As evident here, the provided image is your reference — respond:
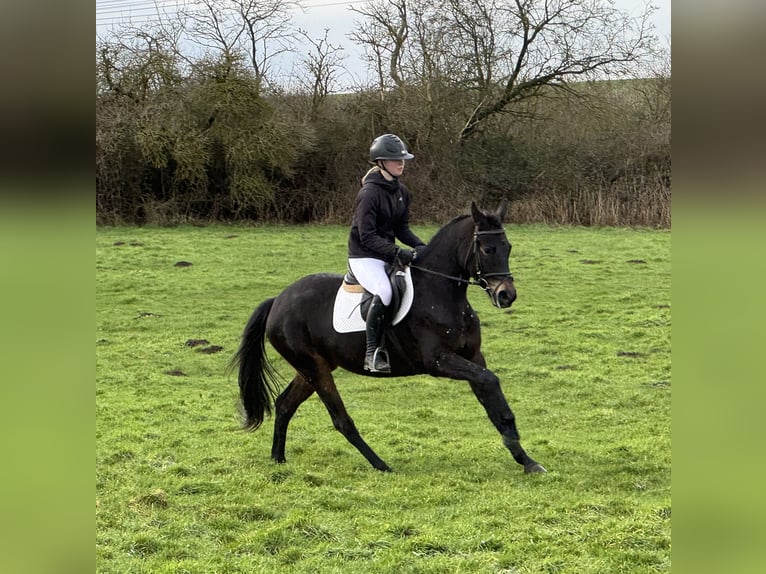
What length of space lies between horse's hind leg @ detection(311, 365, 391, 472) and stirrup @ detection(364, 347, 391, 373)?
486 mm

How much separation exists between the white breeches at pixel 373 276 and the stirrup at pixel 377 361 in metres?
0.44

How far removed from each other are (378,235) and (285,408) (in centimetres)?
195

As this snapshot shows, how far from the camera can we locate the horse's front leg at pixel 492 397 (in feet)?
21.9

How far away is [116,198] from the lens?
80.0 ft

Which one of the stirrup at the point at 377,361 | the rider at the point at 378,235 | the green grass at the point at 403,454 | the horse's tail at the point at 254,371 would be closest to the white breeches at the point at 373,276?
the rider at the point at 378,235

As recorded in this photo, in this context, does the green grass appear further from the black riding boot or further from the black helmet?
the black helmet

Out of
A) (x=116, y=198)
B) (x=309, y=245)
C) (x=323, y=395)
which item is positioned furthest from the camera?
(x=116, y=198)

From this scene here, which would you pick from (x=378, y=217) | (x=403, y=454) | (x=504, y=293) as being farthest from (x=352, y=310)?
(x=403, y=454)

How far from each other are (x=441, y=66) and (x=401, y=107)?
1967 millimetres

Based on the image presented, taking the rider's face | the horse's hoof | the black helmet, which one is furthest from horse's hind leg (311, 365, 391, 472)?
the black helmet
